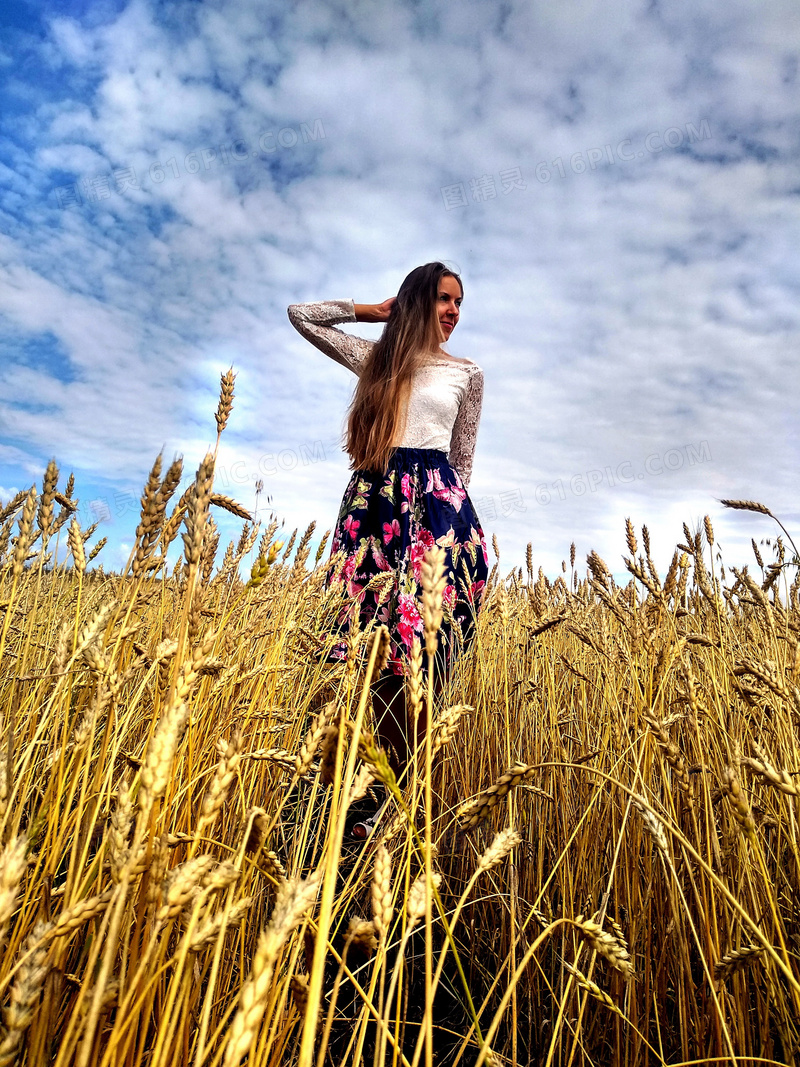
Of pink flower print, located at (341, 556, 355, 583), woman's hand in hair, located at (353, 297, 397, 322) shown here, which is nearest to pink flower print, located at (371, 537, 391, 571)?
pink flower print, located at (341, 556, 355, 583)

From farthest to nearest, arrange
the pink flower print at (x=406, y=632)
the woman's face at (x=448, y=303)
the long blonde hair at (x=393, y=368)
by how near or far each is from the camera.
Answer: the woman's face at (x=448, y=303), the long blonde hair at (x=393, y=368), the pink flower print at (x=406, y=632)

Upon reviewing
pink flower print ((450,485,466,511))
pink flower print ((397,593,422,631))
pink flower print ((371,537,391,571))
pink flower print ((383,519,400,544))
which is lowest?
pink flower print ((397,593,422,631))

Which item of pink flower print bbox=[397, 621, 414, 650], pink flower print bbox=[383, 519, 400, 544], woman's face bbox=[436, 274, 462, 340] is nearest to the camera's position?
pink flower print bbox=[397, 621, 414, 650]

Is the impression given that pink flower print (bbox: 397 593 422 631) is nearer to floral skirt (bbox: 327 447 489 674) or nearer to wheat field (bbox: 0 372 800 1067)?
floral skirt (bbox: 327 447 489 674)

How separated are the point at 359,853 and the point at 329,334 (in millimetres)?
2715

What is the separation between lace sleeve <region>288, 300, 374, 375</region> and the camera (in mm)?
3307

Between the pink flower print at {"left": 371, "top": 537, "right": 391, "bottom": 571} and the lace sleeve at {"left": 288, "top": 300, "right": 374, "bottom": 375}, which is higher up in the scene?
the lace sleeve at {"left": 288, "top": 300, "right": 374, "bottom": 375}

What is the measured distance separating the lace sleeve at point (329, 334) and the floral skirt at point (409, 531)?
0.82 meters

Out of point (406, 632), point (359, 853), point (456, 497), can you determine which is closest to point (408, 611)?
point (406, 632)

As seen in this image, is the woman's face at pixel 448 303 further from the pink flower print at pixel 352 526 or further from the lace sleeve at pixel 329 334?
the pink flower print at pixel 352 526

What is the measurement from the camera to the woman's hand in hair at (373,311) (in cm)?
346

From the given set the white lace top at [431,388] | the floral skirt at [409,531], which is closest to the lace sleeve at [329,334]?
the white lace top at [431,388]

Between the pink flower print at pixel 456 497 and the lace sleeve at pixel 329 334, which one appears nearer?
the pink flower print at pixel 456 497

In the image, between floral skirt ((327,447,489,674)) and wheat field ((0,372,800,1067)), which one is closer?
wheat field ((0,372,800,1067))
